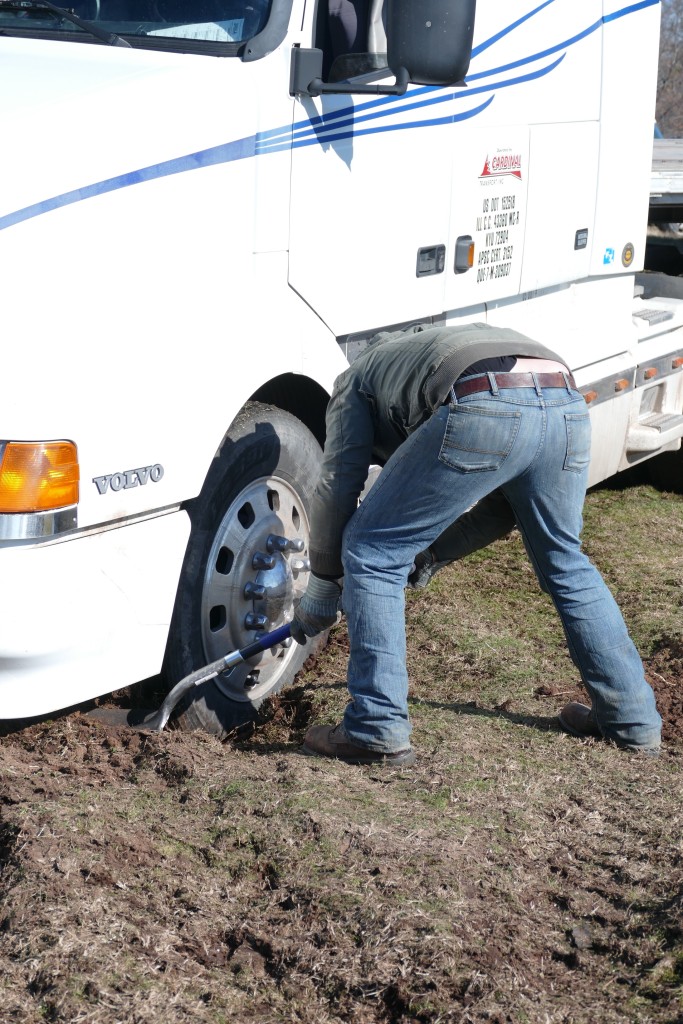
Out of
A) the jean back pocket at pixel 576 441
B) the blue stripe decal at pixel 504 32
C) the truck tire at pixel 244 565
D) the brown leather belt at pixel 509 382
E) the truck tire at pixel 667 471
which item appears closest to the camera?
the brown leather belt at pixel 509 382

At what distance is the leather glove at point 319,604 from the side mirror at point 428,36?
1.63 meters

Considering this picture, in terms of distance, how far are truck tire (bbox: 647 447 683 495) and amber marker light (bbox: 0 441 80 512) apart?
15.6ft

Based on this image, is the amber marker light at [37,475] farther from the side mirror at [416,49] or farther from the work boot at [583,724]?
the work boot at [583,724]

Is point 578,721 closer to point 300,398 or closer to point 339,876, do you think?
point 339,876

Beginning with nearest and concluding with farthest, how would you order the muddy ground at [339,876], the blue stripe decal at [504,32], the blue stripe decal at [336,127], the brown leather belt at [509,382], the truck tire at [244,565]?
the muddy ground at [339,876] < the blue stripe decal at [336,127] < the brown leather belt at [509,382] < the truck tire at [244,565] < the blue stripe decal at [504,32]

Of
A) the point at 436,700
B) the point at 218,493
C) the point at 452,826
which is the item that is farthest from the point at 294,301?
the point at 452,826

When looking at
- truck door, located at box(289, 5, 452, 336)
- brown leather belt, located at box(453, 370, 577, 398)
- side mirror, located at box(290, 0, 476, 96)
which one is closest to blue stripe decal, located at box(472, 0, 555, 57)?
truck door, located at box(289, 5, 452, 336)

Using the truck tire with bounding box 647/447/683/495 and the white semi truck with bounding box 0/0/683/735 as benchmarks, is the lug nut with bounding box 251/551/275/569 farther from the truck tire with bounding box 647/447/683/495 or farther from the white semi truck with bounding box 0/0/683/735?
the truck tire with bounding box 647/447/683/495

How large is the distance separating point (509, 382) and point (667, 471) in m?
4.12

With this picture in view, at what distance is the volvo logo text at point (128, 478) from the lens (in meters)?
3.15

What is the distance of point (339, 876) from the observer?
280 cm

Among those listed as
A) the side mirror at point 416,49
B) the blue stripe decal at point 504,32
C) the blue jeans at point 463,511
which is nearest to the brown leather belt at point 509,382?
the blue jeans at point 463,511

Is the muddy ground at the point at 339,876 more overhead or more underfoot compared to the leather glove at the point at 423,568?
more underfoot

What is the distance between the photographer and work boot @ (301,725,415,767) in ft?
11.2
